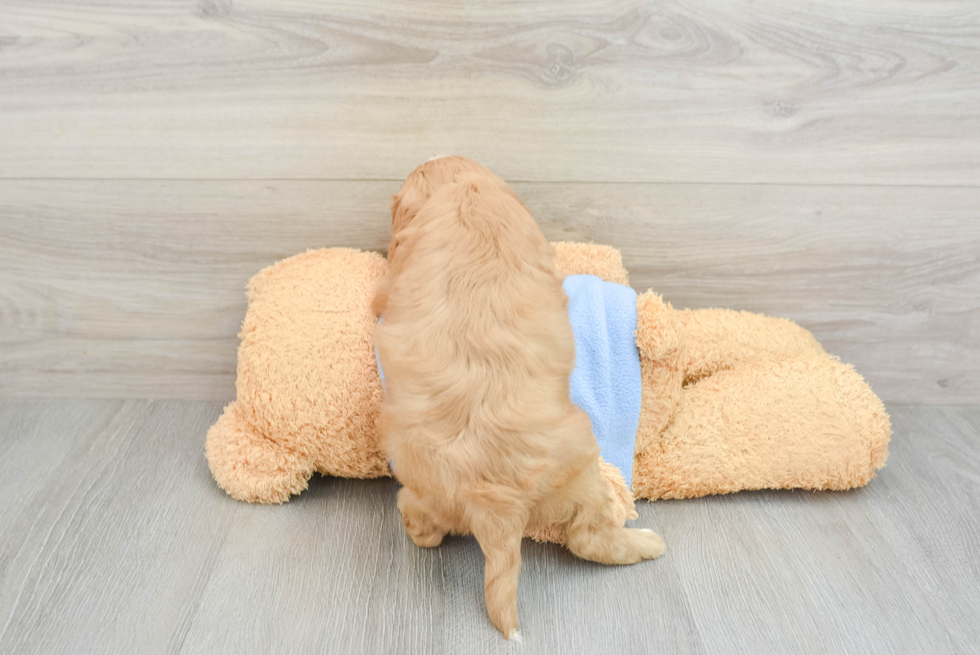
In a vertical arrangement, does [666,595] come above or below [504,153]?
below

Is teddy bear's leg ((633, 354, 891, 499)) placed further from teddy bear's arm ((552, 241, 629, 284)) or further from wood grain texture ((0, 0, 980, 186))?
wood grain texture ((0, 0, 980, 186))

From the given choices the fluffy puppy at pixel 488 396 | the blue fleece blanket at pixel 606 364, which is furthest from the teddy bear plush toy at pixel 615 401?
the fluffy puppy at pixel 488 396

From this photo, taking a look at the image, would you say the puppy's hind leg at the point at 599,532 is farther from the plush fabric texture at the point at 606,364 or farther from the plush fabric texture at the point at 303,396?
the plush fabric texture at the point at 303,396

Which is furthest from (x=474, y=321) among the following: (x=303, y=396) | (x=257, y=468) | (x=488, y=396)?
(x=257, y=468)

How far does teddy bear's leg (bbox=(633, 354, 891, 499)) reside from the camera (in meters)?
1.08

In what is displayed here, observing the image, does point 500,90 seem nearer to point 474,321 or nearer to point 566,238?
point 566,238

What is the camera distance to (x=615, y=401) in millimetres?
1009

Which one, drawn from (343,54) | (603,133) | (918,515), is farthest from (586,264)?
(918,515)

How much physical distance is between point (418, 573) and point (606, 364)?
397 millimetres

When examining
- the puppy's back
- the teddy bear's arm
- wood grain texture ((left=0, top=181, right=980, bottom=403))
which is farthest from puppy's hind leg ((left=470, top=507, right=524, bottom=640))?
wood grain texture ((left=0, top=181, right=980, bottom=403))

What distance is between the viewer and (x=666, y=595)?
0.90 metres

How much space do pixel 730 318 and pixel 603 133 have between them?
1.28 feet

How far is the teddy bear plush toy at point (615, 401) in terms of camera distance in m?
1.01

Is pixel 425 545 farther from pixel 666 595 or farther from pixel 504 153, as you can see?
pixel 504 153
